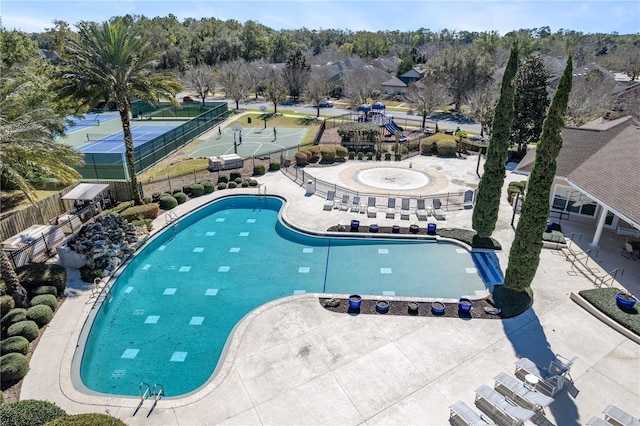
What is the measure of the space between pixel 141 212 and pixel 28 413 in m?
15.9

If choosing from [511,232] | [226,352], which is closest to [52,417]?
[226,352]

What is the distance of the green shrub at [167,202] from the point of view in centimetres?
2659

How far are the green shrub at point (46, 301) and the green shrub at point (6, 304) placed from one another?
68cm

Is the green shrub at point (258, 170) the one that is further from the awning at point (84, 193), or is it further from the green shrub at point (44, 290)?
the green shrub at point (44, 290)

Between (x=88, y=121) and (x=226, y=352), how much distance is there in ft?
193

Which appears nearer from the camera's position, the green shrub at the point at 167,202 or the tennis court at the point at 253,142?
the green shrub at the point at 167,202

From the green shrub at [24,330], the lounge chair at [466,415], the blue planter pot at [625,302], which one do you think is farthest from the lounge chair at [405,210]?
the green shrub at [24,330]

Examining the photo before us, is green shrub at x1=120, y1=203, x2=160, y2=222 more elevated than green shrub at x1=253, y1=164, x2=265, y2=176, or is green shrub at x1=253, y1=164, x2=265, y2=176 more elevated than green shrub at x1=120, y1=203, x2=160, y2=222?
green shrub at x1=253, y1=164, x2=265, y2=176

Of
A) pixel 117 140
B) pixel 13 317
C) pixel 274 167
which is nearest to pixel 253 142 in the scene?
pixel 274 167

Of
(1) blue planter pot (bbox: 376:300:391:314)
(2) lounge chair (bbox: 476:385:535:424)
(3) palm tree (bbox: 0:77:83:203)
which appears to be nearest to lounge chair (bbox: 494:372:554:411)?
(2) lounge chair (bbox: 476:385:535:424)

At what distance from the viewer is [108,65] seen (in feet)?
73.3

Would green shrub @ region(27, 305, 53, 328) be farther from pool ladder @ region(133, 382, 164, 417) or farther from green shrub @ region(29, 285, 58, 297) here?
pool ladder @ region(133, 382, 164, 417)

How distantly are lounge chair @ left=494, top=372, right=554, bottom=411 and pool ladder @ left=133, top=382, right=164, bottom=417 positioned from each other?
35.9ft

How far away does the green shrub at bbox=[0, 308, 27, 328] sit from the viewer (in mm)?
14555
